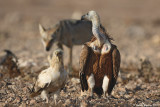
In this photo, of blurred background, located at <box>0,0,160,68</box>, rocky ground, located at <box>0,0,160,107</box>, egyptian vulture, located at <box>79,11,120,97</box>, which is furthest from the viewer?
blurred background, located at <box>0,0,160,68</box>

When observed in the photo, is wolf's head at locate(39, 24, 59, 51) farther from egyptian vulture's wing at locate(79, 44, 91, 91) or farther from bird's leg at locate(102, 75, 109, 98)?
bird's leg at locate(102, 75, 109, 98)

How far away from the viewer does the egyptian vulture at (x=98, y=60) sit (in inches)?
261

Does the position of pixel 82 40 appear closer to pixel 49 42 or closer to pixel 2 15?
pixel 49 42

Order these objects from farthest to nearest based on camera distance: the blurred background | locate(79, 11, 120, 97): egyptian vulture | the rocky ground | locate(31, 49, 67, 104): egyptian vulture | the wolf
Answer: the blurred background → the wolf → the rocky ground → locate(79, 11, 120, 97): egyptian vulture → locate(31, 49, 67, 104): egyptian vulture

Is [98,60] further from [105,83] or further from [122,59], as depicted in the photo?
[122,59]

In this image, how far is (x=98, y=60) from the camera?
6.75m

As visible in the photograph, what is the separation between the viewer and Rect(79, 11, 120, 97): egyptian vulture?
664 cm

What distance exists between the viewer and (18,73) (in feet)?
30.4

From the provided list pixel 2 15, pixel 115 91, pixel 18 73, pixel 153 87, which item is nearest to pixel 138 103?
pixel 115 91

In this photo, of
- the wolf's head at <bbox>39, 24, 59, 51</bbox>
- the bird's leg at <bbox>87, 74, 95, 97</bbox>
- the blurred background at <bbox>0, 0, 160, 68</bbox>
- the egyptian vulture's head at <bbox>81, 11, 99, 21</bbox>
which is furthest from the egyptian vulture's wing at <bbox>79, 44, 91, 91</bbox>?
the wolf's head at <bbox>39, 24, 59, 51</bbox>

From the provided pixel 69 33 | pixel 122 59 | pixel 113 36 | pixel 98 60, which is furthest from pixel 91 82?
pixel 113 36

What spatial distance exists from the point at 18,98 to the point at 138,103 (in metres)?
2.40

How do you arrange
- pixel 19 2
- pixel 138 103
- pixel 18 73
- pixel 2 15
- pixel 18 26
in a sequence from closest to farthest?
pixel 138 103 → pixel 18 73 → pixel 18 26 → pixel 2 15 → pixel 19 2

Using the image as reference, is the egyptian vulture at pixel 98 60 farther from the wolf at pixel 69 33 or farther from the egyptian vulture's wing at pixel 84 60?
the wolf at pixel 69 33
